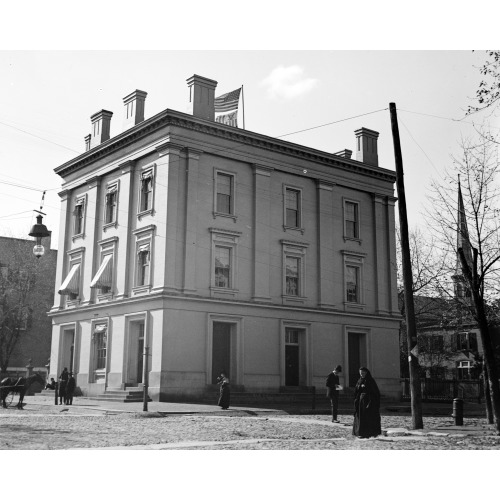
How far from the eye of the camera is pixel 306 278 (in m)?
36.6

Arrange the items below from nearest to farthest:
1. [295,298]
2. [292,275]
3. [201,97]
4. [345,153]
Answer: [201,97], [295,298], [292,275], [345,153]

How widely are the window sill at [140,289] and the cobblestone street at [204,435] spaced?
1042 centimetres

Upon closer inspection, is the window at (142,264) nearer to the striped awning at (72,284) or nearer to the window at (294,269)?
the striped awning at (72,284)

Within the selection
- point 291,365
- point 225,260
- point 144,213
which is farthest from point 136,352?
point 291,365

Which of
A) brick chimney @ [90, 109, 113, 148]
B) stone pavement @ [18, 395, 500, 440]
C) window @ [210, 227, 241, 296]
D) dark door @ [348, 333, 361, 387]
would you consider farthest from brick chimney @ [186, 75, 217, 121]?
dark door @ [348, 333, 361, 387]

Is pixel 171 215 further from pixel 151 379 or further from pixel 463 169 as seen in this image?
pixel 463 169

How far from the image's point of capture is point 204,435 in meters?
16.6

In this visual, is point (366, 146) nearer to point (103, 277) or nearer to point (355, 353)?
point (355, 353)

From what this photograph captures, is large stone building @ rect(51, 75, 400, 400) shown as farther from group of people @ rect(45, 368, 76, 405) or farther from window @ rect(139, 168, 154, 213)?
group of people @ rect(45, 368, 76, 405)

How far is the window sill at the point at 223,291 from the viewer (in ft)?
108

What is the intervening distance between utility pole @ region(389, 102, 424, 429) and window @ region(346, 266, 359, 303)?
18.5 m

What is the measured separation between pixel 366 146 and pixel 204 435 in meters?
26.6

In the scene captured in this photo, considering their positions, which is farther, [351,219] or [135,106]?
[351,219]
